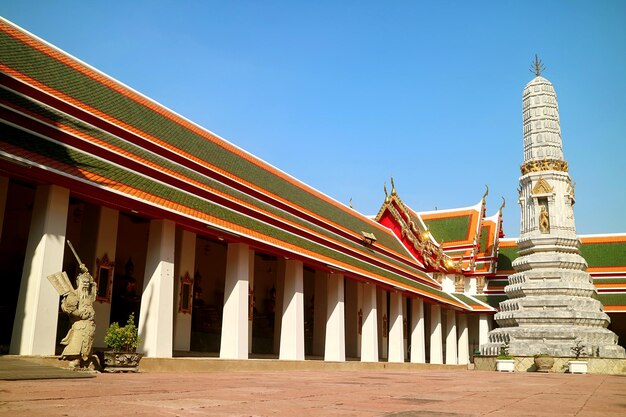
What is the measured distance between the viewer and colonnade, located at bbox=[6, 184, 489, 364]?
11039mm

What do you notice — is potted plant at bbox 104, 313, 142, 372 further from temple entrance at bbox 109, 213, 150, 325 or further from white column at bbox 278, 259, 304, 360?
white column at bbox 278, 259, 304, 360

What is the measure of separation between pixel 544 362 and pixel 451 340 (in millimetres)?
9749

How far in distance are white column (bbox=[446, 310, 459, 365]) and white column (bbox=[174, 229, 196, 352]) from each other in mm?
20709

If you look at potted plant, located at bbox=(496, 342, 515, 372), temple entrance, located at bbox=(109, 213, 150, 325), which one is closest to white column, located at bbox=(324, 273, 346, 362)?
temple entrance, located at bbox=(109, 213, 150, 325)

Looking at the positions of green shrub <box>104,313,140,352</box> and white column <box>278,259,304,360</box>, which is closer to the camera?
green shrub <box>104,313,140,352</box>

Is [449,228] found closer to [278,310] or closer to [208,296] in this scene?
[278,310]

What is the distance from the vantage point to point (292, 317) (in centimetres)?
1861

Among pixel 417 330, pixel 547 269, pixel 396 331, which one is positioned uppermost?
pixel 547 269

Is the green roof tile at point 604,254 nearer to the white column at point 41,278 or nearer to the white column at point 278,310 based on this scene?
the white column at point 278,310

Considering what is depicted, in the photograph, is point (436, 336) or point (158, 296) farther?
point (436, 336)

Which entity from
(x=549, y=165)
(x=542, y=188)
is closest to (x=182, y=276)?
(x=542, y=188)

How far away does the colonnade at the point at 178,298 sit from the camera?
1104 cm

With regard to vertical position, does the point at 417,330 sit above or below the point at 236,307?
below

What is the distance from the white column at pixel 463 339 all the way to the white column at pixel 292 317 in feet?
63.1
